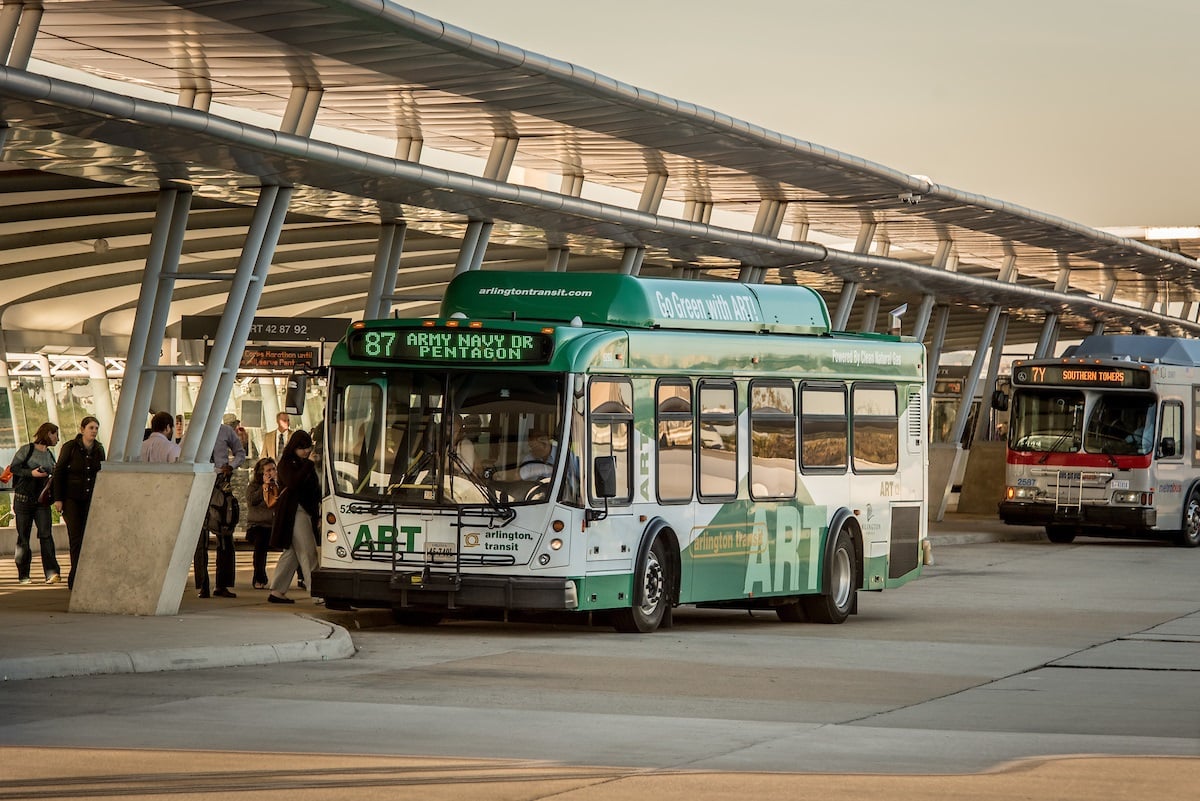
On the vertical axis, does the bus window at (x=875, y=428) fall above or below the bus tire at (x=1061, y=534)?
above

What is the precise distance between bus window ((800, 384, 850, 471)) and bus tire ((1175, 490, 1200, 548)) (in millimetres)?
16336

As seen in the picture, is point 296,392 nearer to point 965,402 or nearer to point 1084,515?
point 1084,515

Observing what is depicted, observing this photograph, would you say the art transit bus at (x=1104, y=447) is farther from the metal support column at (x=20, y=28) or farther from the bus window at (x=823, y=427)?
the metal support column at (x=20, y=28)

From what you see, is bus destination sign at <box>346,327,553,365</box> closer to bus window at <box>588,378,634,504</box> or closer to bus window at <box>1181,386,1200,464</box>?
bus window at <box>588,378,634,504</box>

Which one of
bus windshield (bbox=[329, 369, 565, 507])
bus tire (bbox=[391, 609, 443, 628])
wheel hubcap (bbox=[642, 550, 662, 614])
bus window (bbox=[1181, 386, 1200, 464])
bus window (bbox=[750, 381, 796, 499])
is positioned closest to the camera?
bus windshield (bbox=[329, 369, 565, 507])

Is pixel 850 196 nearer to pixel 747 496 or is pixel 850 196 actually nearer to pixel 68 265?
pixel 747 496

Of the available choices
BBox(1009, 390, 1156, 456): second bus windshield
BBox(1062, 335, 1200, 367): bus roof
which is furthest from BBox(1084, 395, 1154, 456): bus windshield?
BBox(1062, 335, 1200, 367): bus roof

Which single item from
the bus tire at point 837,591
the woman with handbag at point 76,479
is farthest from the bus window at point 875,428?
the woman with handbag at point 76,479

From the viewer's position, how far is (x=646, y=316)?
722 inches

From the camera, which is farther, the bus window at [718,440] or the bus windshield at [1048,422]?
the bus windshield at [1048,422]

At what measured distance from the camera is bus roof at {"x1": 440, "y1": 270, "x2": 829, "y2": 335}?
59.9 ft

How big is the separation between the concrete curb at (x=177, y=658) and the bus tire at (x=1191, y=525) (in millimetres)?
22638

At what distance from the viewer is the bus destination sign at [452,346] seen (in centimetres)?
1708

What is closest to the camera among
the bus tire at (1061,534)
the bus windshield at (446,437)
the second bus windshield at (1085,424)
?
the bus windshield at (446,437)
